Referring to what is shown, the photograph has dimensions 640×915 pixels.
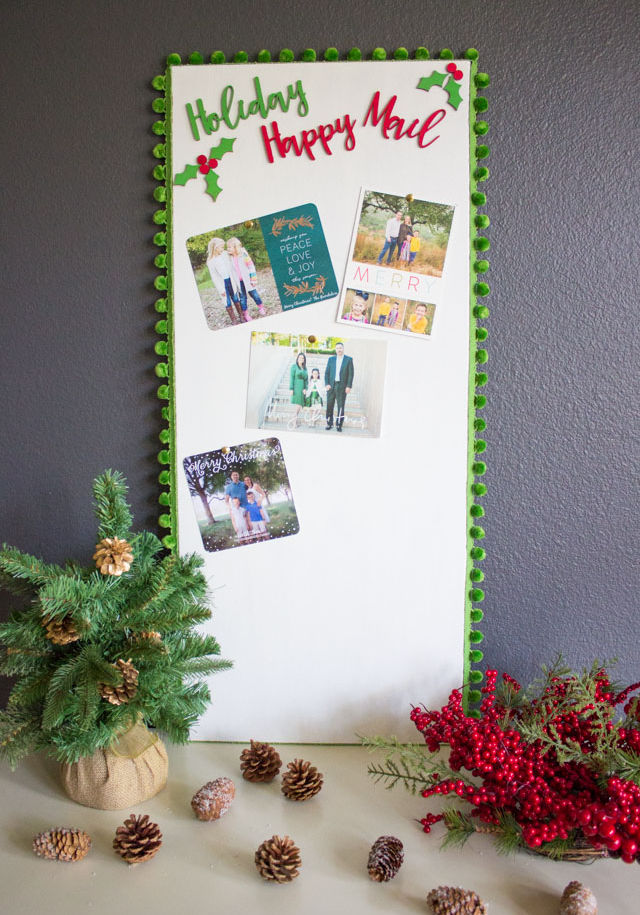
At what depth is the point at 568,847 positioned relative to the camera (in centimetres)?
91

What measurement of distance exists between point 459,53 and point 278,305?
0.49m

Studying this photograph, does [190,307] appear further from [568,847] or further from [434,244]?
[568,847]

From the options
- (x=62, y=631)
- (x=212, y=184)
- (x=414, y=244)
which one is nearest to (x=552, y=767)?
(x=62, y=631)

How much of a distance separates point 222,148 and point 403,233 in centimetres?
32

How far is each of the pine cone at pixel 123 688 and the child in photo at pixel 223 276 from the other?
56 centimetres

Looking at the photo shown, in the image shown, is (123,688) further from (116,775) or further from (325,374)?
(325,374)

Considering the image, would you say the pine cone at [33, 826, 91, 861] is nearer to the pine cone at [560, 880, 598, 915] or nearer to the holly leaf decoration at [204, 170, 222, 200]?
the pine cone at [560, 880, 598, 915]

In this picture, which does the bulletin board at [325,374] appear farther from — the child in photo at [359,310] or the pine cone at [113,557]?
the pine cone at [113,557]

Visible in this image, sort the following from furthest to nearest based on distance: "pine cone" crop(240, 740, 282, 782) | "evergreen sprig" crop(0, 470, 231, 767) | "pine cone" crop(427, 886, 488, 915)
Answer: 1. "pine cone" crop(240, 740, 282, 782)
2. "evergreen sprig" crop(0, 470, 231, 767)
3. "pine cone" crop(427, 886, 488, 915)

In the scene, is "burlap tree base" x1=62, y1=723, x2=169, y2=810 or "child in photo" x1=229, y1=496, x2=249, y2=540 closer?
"burlap tree base" x1=62, y1=723, x2=169, y2=810

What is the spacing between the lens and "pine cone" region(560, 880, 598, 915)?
0.82 metres

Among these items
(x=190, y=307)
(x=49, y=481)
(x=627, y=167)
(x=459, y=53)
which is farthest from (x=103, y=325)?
(x=627, y=167)

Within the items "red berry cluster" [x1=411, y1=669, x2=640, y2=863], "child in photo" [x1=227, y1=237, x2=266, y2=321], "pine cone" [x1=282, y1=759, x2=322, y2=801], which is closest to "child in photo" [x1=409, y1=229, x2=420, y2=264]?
"child in photo" [x1=227, y1=237, x2=266, y2=321]

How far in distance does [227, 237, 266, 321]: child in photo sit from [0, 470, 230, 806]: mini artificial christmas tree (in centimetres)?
37
